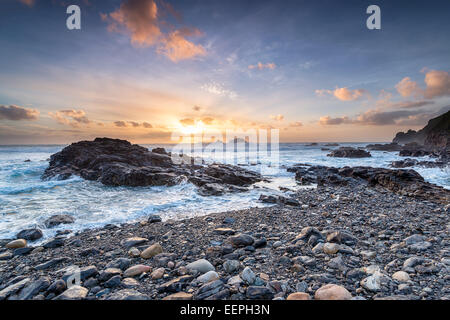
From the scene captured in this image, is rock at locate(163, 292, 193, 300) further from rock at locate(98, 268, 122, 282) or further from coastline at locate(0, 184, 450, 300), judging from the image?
rock at locate(98, 268, 122, 282)

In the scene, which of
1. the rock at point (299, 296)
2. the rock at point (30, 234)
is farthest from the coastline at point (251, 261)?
the rock at point (30, 234)

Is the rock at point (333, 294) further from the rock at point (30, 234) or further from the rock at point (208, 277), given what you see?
the rock at point (30, 234)

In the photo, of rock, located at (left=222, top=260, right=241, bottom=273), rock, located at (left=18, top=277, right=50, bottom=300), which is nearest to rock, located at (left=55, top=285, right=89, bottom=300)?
rock, located at (left=18, top=277, right=50, bottom=300)

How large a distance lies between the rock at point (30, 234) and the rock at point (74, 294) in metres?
4.24

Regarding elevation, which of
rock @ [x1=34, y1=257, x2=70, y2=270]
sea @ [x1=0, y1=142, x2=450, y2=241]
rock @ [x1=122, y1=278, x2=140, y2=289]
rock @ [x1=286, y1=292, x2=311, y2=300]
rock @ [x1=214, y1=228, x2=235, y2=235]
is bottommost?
sea @ [x1=0, y1=142, x2=450, y2=241]

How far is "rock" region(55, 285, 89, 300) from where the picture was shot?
258cm

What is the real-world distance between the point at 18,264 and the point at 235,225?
16.7 ft

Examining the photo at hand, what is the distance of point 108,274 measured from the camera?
121 inches

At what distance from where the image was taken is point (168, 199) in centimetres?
1010

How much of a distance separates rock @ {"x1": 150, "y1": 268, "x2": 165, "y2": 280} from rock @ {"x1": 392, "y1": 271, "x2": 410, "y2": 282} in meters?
3.54

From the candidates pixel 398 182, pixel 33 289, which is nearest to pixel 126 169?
pixel 33 289

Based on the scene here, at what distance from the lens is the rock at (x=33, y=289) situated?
108 inches

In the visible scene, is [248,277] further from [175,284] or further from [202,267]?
[175,284]

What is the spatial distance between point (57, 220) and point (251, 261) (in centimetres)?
708
